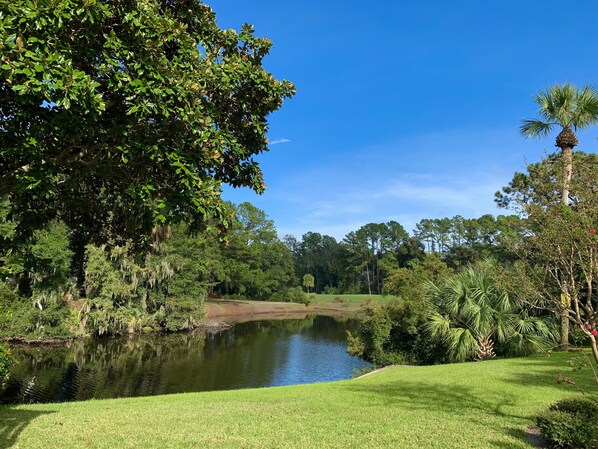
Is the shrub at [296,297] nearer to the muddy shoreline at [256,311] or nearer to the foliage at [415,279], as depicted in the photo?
the muddy shoreline at [256,311]

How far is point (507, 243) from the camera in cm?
809

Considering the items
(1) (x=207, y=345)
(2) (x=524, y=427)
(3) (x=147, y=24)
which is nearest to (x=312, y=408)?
(2) (x=524, y=427)

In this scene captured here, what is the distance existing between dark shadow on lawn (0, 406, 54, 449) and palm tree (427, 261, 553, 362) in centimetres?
1581

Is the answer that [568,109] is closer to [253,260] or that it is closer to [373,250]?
[253,260]

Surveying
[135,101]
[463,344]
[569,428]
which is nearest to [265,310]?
[463,344]

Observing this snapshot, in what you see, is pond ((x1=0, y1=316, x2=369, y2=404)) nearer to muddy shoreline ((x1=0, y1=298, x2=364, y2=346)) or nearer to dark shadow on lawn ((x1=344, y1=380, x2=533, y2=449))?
muddy shoreline ((x1=0, y1=298, x2=364, y2=346))

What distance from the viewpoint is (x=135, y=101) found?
14.7 feet

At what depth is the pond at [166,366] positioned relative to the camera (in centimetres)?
2062

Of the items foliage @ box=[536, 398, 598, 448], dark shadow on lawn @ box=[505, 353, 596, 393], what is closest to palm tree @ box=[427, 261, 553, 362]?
dark shadow on lawn @ box=[505, 353, 596, 393]

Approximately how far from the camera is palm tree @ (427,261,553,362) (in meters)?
18.5

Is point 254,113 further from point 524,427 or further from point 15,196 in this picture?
point 524,427

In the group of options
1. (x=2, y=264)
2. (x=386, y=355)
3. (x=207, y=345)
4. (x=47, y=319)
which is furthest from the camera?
(x=207, y=345)

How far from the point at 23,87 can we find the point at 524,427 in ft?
30.0

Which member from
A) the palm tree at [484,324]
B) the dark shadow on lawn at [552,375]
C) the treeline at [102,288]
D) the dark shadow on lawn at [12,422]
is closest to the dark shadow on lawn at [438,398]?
the dark shadow on lawn at [552,375]
